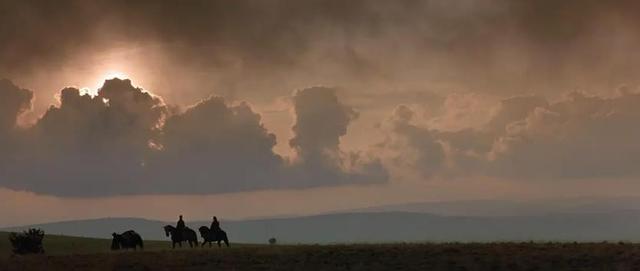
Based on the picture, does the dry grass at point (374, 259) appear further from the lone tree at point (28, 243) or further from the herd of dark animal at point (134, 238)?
the lone tree at point (28, 243)

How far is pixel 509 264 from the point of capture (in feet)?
147

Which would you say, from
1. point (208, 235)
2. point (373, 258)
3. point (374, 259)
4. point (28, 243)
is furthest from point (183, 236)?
point (374, 259)

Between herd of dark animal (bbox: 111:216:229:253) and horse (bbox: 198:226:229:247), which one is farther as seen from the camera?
horse (bbox: 198:226:229:247)

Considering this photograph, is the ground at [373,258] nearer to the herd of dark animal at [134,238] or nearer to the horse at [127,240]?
the herd of dark animal at [134,238]

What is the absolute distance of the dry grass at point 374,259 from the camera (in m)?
44.8

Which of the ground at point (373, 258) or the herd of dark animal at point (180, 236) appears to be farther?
the herd of dark animal at point (180, 236)

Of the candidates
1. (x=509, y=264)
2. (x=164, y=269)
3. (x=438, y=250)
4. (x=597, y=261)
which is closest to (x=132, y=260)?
(x=164, y=269)

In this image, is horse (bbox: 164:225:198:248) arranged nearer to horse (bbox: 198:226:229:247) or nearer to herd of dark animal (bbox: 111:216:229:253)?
herd of dark animal (bbox: 111:216:229:253)

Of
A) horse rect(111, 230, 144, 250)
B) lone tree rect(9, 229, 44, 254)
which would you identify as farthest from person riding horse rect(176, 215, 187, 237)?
lone tree rect(9, 229, 44, 254)

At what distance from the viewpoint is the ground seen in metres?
44.8

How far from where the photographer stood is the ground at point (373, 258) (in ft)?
147

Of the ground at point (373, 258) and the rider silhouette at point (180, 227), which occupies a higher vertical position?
the rider silhouette at point (180, 227)

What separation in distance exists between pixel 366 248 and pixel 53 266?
18.4 m

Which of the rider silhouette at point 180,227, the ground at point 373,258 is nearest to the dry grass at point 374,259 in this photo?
the ground at point 373,258
